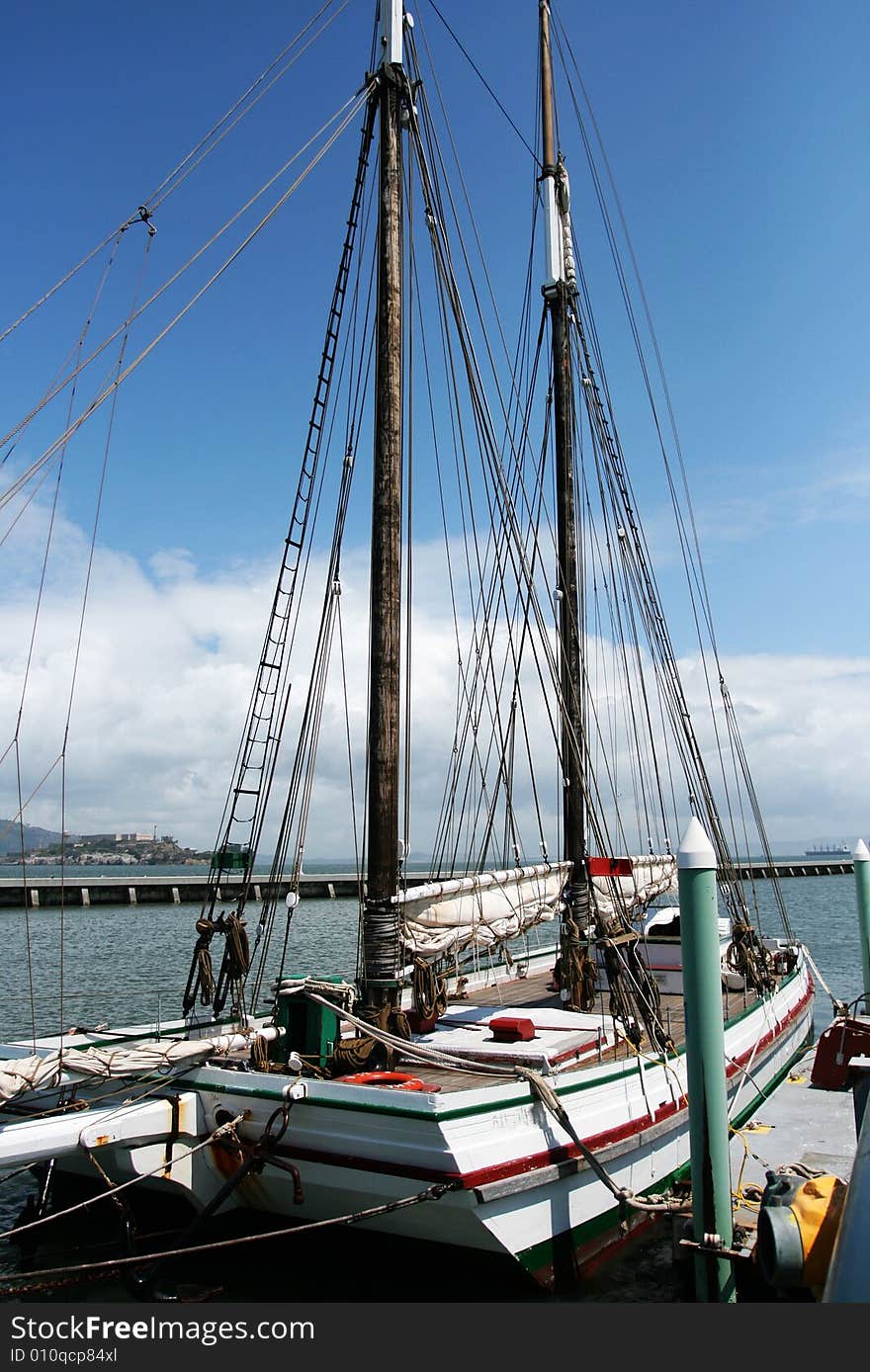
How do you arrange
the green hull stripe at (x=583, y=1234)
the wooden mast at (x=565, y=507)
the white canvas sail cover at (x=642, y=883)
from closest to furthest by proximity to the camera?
the green hull stripe at (x=583, y=1234) → the wooden mast at (x=565, y=507) → the white canvas sail cover at (x=642, y=883)

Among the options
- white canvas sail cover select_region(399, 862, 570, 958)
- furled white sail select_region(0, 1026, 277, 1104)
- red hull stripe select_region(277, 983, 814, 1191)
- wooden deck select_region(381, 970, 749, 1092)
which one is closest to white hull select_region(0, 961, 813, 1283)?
red hull stripe select_region(277, 983, 814, 1191)

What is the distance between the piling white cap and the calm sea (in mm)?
4818

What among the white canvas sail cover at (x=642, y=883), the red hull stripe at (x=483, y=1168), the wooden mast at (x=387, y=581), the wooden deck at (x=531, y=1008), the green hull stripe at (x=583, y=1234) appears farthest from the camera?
the white canvas sail cover at (x=642, y=883)

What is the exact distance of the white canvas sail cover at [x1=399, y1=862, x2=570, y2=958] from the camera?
→ 1330 cm

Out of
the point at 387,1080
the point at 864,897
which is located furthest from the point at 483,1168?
the point at 864,897

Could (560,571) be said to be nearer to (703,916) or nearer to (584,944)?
(584,944)

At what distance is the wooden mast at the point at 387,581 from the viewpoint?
1202 centimetres

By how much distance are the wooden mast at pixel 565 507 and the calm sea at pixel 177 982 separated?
6.40 meters

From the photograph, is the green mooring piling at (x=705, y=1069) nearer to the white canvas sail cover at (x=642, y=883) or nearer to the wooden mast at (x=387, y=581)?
the wooden mast at (x=387, y=581)

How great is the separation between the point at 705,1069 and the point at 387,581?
738 cm

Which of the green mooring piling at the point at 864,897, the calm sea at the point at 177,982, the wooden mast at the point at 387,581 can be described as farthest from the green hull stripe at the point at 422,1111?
the green mooring piling at the point at 864,897

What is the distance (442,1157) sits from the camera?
339 inches

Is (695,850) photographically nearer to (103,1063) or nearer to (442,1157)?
(442,1157)
